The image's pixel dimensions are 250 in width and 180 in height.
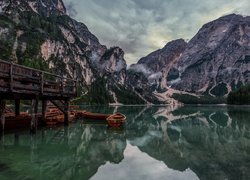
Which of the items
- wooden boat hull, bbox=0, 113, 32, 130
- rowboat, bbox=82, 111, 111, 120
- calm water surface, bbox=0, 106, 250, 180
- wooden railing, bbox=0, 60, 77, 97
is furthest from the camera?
rowboat, bbox=82, 111, 111, 120

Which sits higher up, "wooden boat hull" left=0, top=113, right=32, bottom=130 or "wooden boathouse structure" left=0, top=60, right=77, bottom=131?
"wooden boathouse structure" left=0, top=60, right=77, bottom=131

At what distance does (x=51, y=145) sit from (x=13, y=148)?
3.56 m

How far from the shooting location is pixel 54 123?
142 feet

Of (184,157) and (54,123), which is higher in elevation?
(54,123)

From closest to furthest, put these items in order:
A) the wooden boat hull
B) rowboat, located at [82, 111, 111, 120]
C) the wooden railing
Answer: the wooden railing < the wooden boat hull < rowboat, located at [82, 111, 111, 120]

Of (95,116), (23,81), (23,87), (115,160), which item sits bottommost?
(115,160)

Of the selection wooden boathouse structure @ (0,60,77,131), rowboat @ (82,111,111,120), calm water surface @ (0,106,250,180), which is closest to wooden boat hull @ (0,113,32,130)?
wooden boathouse structure @ (0,60,77,131)

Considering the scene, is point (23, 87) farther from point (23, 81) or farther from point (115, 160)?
point (115, 160)

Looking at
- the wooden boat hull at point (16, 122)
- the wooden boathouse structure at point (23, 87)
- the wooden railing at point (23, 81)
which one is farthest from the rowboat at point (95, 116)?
the wooden boat hull at point (16, 122)

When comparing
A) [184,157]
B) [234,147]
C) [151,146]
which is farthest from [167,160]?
[234,147]

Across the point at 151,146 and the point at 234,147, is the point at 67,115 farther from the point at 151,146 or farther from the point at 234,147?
the point at 234,147

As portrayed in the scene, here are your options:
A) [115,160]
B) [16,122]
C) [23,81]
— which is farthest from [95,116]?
[115,160]

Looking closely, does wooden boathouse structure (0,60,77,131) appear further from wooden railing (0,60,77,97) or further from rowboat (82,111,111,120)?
rowboat (82,111,111,120)

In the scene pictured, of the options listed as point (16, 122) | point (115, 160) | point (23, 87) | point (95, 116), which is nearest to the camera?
point (115, 160)
